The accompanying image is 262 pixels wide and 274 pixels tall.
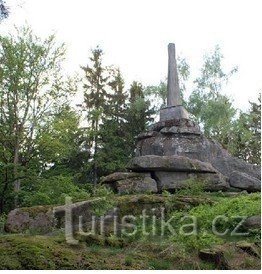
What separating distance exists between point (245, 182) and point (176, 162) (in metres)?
2.76

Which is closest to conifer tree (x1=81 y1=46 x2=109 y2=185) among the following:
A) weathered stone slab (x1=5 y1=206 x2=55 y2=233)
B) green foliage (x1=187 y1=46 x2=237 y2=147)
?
green foliage (x1=187 y1=46 x2=237 y2=147)

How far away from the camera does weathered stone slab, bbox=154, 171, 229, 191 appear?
1377cm

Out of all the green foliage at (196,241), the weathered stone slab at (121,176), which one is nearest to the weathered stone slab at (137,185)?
the weathered stone slab at (121,176)

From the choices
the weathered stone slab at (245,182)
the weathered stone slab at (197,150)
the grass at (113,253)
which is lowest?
the grass at (113,253)

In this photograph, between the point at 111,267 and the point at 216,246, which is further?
the point at 216,246

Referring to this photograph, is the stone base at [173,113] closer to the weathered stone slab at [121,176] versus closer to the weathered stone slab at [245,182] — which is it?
the weathered stone slab at [245,182]

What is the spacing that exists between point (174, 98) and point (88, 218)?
9173 millimetres

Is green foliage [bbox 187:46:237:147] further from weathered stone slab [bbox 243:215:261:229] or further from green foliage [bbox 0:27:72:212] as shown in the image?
weathered stone slab [bbox 243:215:261:229]

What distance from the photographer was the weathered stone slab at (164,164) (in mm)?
13906

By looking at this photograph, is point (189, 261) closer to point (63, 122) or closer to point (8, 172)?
point (8, 172)

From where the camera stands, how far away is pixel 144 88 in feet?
103

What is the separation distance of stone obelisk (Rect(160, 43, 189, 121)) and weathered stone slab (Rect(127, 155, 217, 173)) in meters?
3.42

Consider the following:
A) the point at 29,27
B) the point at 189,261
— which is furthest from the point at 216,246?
the point at 29,27

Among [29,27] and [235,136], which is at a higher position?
[29,27]
